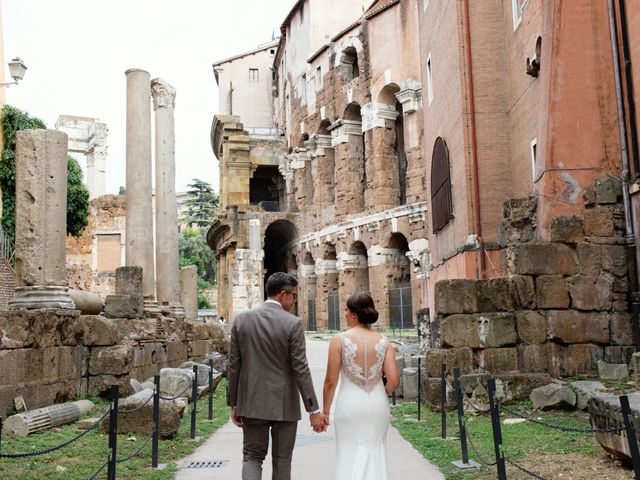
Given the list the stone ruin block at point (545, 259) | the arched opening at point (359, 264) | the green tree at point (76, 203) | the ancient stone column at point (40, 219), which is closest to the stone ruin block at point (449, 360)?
the stone ruin block at point (545, 259)

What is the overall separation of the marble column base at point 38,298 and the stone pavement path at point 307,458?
322 centimetres

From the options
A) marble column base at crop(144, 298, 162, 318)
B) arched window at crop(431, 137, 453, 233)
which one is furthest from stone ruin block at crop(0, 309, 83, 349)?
arched window at crop(431, 137, 453, 233)

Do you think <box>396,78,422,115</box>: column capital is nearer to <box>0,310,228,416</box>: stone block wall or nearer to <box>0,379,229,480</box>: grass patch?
<box>0,310,228,416</box>: stone block wall

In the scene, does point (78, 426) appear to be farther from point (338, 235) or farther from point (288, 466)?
point (338, 235)

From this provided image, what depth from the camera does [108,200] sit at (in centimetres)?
4475

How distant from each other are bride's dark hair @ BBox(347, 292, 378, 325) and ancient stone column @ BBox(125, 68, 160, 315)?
11313 millimetres

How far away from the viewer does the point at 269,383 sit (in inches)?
196

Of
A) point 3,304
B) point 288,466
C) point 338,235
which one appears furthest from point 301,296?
point 288,466

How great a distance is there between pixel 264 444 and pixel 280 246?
41.6m

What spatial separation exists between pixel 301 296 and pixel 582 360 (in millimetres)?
30214

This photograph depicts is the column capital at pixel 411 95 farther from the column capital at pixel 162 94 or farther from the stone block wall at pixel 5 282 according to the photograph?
the stone block wall at pixel 5 282

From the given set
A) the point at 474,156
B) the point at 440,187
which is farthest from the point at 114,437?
the point at 440,187

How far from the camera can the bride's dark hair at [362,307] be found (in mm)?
5102

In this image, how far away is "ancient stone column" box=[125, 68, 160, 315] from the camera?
52.4 ft
